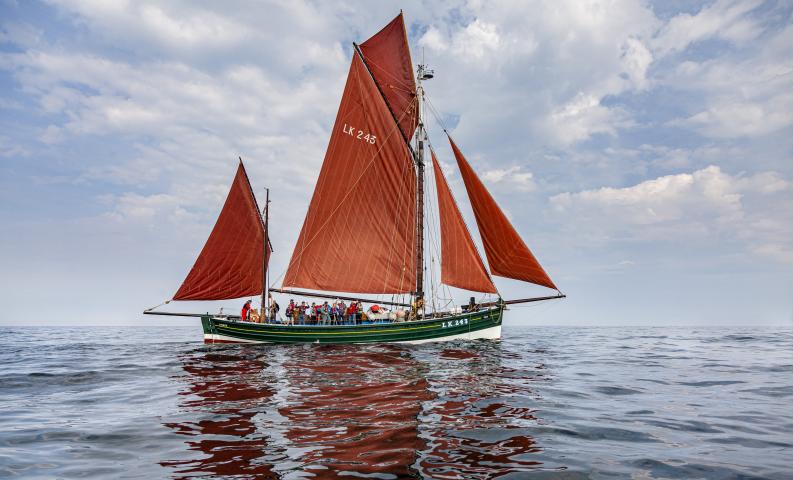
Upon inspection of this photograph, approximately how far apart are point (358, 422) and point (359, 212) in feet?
94.5

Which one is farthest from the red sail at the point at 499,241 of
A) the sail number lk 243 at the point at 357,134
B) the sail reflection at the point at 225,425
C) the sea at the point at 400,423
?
the sail reflection at the point at 225,425

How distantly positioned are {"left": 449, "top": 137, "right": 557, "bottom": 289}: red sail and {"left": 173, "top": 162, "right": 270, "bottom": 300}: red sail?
19.2 meters

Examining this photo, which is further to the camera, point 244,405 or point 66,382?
point 66,382

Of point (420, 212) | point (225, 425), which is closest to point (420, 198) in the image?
point (420, 212)

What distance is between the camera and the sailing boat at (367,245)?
37.9 meters

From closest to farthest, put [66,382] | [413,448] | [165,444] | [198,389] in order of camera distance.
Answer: [413,448]
[165,444]
[198,389]
[66,382]

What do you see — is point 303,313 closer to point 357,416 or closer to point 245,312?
point 245,312

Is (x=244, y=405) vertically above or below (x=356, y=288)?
below

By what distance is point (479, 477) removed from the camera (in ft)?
26.1

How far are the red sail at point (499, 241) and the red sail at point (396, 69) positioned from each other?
879cm

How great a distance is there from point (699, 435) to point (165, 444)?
40.0ft

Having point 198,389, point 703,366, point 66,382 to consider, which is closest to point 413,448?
point 198,389

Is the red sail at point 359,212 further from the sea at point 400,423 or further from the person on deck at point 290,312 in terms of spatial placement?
the sea at point 400,423

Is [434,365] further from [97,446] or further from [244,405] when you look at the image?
[97,446]
